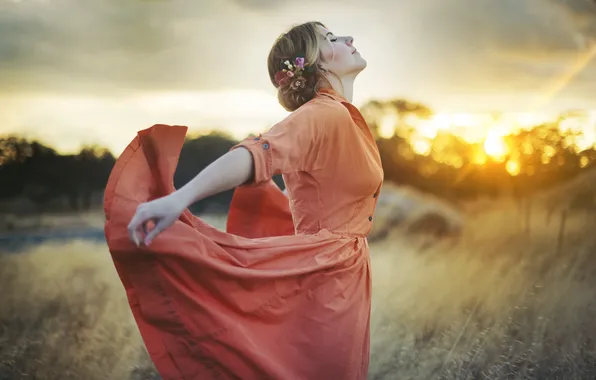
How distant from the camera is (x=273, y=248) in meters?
1.66

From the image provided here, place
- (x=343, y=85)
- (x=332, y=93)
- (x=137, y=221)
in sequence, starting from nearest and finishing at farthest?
(x=137, y=221) < (x=332, y=93) < (x=343, y=85)

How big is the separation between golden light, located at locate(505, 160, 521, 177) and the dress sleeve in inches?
94.3

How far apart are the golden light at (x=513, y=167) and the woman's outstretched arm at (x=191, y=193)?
9.11ft

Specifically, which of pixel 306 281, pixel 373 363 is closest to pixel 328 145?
pixel 306 281

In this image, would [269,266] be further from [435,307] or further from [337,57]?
[435,307]

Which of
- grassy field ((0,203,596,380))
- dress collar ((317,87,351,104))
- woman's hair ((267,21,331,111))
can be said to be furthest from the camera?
grassy field ((0,203,596,380))

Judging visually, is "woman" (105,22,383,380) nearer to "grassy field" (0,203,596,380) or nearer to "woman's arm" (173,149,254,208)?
"woman's arm" (173,149,254,208)

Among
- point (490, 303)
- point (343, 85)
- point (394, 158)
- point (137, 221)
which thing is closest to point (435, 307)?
point (490, 303)

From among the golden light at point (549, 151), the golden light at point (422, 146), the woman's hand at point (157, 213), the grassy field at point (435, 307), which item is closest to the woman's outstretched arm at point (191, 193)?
the woman's hand at point (157, 213)

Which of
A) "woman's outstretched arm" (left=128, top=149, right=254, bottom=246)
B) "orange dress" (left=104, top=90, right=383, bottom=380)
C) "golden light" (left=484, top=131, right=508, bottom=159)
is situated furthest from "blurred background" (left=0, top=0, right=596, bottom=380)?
"woman's outstretched arm" (left=128, top=149, right=254, bottom=246)

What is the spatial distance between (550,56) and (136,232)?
3.25 metres

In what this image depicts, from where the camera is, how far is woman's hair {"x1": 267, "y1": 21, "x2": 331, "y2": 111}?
1.89 m

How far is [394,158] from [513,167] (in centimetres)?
74

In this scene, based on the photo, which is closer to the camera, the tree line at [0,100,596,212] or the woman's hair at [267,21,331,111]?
the woman's hair at [267,21,331,111]
